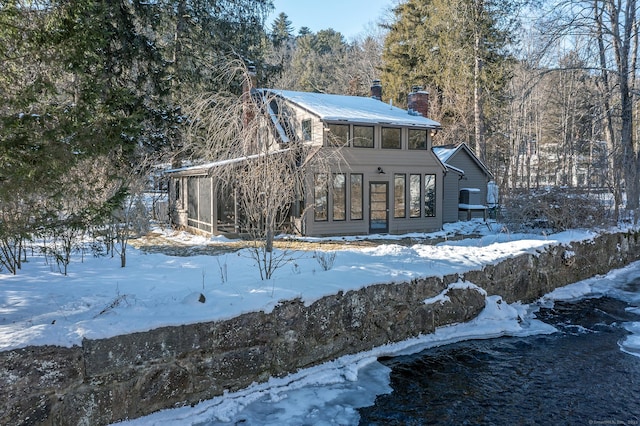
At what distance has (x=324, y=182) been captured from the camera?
1373 centimetres

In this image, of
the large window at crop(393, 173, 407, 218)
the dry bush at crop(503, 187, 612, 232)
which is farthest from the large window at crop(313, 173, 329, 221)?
the dry bush at crop(503, 187, 612, 232)

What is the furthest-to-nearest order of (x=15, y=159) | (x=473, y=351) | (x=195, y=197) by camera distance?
(x=195, y=197), (x=473, y=351), (x=15, y=159)

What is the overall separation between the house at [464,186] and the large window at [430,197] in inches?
78.3

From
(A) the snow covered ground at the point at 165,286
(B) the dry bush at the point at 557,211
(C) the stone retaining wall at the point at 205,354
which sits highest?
(B) the dry bush at the point at 557,211

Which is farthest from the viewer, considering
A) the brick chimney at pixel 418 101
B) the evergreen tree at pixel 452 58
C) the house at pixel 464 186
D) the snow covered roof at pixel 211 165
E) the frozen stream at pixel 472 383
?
the evergreen tree at pixel 452 58

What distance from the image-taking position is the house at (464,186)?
18.6 meters

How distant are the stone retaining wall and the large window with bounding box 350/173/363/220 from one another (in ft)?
26.4

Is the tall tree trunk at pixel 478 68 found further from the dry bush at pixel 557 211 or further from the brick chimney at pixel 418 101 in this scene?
the dry bush at pixel 557 211

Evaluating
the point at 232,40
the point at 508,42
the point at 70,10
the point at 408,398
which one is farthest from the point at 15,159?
the point at 508,42

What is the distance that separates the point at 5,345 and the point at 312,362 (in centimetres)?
309

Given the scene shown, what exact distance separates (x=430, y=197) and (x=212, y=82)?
10.6 meters

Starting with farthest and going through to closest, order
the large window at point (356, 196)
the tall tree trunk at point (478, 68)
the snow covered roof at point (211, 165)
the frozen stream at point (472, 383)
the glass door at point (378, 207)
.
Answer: the tall tree trunk at point (478, 68) → the glass door at point (378, 207) → the large window at point (356, 196) → the snow covered roof at point (211, 165) → the frozen stream at point (472, 383)

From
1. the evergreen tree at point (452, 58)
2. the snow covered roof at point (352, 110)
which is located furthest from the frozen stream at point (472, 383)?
the evergreen tree at point (452, 58)

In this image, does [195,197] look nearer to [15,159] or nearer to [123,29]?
[123,29]
